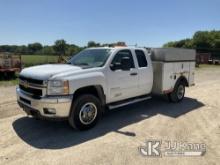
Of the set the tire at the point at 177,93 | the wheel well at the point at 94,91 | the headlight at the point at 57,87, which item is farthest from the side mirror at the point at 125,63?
the tire at the point at 177,93

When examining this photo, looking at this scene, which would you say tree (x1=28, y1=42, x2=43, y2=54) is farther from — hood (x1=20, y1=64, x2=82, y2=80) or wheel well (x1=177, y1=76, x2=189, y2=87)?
hood (x1=20, y1=64, x2=82, y2=80)

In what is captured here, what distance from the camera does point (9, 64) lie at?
1428 centimetres

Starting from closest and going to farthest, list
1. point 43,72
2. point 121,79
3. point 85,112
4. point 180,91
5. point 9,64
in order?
1. point 43,72
2. point 85,112
3. point 121,79
4. point 180,91
5. point 9,64

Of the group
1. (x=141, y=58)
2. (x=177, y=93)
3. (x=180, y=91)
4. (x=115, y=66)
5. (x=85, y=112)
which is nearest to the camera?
(x=85, y=112)

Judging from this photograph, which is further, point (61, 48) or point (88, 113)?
point (61, 48)

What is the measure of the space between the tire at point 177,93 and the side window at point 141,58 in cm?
190

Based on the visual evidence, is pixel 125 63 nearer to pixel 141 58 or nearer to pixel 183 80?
pixel 141 58

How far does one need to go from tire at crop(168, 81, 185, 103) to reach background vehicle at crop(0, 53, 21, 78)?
31.7 ft

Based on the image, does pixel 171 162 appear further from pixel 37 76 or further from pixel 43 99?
pixel 37 76

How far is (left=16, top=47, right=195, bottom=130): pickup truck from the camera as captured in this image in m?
4.98

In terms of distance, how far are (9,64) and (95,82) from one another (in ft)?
34.5

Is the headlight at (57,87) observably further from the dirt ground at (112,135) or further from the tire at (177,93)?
the tire at (177,93)

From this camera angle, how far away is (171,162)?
13.7 ft

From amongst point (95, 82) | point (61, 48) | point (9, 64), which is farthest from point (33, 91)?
point (61, 48)
